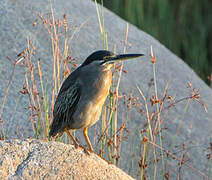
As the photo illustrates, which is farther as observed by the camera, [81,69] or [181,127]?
[181,127]

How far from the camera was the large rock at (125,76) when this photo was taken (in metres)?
5.05

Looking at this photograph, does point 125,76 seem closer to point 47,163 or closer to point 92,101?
point 92,101

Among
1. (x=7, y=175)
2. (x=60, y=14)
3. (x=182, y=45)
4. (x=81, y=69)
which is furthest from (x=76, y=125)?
(x=182, y=45)

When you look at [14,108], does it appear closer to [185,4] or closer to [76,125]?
[76,125]

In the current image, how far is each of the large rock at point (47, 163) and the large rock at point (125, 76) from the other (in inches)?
48.7

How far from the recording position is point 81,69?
13.2 feet

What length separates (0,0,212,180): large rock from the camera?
5.05 metres

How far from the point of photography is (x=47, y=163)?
327 cm

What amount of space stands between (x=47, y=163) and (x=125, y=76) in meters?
2.57

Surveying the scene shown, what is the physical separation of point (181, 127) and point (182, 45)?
3.60 meters

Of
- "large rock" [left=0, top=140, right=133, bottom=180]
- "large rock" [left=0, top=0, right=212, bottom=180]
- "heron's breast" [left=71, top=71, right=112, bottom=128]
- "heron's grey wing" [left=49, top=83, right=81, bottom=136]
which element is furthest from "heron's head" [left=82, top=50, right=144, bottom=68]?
"large rock" [left=0, top=0, right=212, bottom=180]

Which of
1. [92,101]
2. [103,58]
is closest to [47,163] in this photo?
[92,101]

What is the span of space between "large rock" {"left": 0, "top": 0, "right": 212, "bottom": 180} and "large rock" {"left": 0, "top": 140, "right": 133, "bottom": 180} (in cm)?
124

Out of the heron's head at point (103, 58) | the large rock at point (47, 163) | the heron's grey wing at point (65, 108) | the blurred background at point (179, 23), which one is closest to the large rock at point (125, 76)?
the heron's grey wing at point (65, 108)
